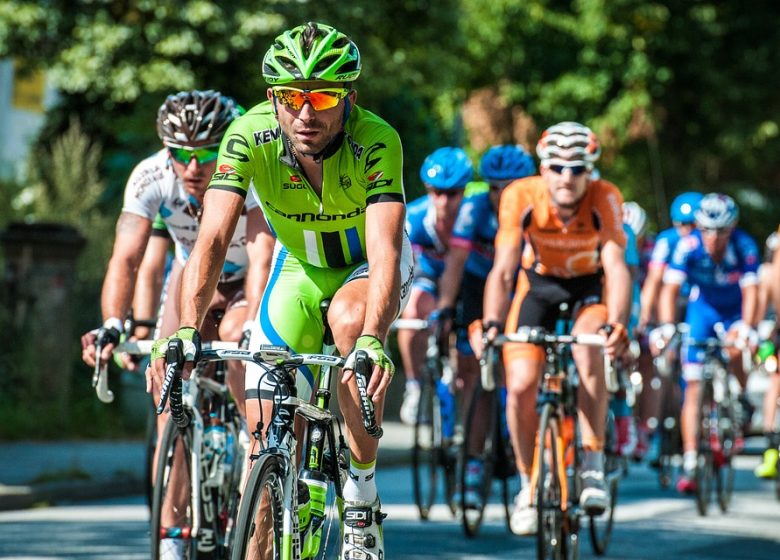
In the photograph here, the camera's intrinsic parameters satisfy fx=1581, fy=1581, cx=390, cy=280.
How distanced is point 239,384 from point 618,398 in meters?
5.03

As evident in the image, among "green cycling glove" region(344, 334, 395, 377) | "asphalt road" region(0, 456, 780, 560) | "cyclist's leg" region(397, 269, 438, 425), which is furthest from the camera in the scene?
"cyclist's leg" region(397, 269, 438, 425)

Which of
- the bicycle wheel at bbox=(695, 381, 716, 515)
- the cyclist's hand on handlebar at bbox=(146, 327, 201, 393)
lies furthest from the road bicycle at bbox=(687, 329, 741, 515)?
the cyclist's hand on handlebar at bbox=(146, 327, 201, 393)

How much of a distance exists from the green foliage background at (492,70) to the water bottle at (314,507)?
51.7 ft

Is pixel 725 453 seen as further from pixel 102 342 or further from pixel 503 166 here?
pixel 102 342

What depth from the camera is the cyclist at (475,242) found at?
10242 millimetres

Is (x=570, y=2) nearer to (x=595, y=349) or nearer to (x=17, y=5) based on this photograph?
(x=17, y=5)

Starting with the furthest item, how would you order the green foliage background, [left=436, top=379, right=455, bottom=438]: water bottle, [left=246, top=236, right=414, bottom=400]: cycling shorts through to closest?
the green foliage background < [left=436, top=379, right=455, bottom=438]: water bottle < [left=246, top=236, right=414, bottom=400]: cycling shorts

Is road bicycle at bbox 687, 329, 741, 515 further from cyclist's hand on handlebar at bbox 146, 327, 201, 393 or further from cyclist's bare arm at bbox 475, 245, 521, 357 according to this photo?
cyclist's hand on handlebar at bbox 146, 327, 201, 393

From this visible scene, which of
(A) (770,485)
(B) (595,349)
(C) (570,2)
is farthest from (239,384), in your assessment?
(C) (570,2)

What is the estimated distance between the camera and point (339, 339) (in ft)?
17.9

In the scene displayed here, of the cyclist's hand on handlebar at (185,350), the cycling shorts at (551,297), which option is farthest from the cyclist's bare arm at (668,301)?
the cyclist's hand on handlebar at (185,350)

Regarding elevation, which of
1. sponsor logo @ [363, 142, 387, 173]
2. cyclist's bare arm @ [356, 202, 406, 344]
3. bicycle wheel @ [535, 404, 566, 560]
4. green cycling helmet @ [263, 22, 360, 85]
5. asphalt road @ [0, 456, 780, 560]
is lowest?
asphalt road @ [0, 456, 780, 560]

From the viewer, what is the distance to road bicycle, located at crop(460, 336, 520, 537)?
31.8ft

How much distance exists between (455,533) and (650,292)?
4.31 m
